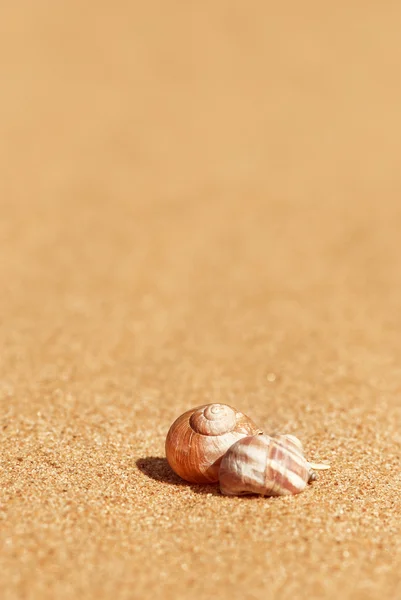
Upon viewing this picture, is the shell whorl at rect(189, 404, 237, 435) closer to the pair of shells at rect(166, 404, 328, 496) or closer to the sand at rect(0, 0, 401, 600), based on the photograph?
the pair of shells at rect(166, 404, 328, 496)

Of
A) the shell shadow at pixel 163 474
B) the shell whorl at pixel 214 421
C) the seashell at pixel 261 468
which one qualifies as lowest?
the shell shadow at pixel 163 474

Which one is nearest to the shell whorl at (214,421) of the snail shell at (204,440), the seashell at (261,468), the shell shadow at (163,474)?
the snail shell at (204,440)

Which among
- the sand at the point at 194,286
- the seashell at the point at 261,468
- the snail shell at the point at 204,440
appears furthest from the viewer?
the snail shell at the point at 204,440

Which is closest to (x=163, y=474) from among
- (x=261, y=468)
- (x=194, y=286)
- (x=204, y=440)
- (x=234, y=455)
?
(x=204, y=440)

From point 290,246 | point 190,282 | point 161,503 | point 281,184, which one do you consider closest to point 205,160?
point 281,184

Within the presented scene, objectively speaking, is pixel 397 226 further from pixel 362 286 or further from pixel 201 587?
pixel 201 587

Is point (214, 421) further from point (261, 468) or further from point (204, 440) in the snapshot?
point (261, 468)

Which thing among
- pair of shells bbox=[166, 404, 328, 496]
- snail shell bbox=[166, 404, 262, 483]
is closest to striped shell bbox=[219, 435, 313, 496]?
pair of shells bbox=[166, 404, 328, 496]

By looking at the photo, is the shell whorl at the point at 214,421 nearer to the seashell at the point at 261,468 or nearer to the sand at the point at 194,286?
the seashell at the point at 261,468
